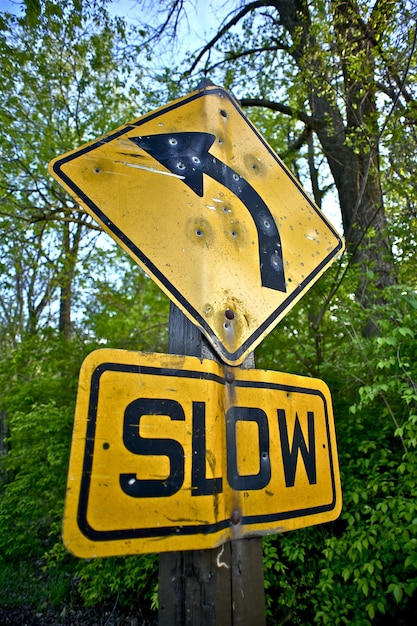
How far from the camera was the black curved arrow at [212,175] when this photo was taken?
1222 mm

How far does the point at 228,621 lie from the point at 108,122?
800cm

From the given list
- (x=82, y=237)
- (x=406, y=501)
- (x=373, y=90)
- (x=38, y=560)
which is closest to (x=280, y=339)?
(x=406, y=501)

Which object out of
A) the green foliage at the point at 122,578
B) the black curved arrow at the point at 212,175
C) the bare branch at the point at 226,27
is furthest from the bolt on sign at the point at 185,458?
the bare branch at the point at 226,27

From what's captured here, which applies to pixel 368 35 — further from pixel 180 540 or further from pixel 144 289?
pixel 144 289

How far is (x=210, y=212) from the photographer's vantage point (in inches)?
47.6

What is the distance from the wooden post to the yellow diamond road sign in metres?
0.21

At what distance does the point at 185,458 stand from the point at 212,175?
0.91 meters

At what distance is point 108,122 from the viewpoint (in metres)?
7.25

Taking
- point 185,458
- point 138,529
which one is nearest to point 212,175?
point 185,458

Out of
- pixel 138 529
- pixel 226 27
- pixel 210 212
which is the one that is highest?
pixel 226 27

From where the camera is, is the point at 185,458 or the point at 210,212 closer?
the point at 185,458

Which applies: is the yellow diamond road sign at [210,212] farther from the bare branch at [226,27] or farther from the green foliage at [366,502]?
the bare branch at [226,27]

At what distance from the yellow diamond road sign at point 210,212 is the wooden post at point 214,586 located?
0.21 metres

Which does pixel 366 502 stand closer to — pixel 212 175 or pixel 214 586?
pixel 214 586
